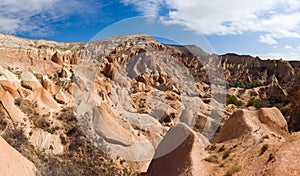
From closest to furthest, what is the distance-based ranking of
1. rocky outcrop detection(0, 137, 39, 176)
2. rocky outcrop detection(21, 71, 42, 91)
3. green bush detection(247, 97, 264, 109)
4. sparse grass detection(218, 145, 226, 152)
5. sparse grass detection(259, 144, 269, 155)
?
rocky outcrop detection(0, 137, 39, 176) → sparse grass detection(259, 144, 269, 155) → sparse grass detection(218, 145, 226, 152) → rocky outcrop detection(21, 71, 42, 91) → green bush detection(247, 97, 264, 109)

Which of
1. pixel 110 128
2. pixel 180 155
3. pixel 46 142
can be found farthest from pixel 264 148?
pixel 110 128

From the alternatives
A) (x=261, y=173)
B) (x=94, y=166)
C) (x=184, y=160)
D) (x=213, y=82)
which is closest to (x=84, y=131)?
(x=94, y=166)

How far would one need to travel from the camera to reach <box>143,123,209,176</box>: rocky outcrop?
28.8 ft

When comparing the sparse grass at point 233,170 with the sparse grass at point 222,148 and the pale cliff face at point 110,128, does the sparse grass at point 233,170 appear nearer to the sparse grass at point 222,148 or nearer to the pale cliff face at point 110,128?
the pale cliff face at point 110,128

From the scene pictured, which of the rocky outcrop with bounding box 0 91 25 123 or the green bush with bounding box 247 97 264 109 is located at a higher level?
the rocky outcrop with bounding box 0 91 25 123

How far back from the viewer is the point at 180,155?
9617 millimetres

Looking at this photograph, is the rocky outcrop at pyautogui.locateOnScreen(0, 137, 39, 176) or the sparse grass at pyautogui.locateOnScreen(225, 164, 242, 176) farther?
the rocky outcrop at pyautogui.locateOnScreen(0, 137, 39, 176)

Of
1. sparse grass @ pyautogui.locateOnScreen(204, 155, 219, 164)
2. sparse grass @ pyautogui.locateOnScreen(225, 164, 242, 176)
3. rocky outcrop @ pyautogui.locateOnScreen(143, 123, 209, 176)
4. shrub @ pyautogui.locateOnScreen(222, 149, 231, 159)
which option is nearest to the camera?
sparse grass @ pyautogui.locateOnScreen(225, 164, 242, 176)

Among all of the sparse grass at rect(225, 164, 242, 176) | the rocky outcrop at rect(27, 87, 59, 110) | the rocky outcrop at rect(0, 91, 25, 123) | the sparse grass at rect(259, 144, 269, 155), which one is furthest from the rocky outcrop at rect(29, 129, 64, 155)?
the sparse grass at rect(259, 144, 269, 155)

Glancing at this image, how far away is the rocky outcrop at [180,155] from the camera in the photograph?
8781 millimetres

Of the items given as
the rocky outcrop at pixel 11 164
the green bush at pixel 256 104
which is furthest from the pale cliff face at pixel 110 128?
the green bush at pixel 256 104

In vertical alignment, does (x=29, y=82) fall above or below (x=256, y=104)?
above

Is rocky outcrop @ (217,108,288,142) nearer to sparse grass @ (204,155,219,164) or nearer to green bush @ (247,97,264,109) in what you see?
sparse grass @ (204,155,219,164)

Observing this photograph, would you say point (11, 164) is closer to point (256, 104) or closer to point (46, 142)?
point (46, 142)
